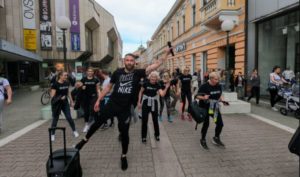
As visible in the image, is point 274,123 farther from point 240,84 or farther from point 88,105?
point 88,105

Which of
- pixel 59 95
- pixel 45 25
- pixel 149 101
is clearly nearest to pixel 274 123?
pixel 149 101

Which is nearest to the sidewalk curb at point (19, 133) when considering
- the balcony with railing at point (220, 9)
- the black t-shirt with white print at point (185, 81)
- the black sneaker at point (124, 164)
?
the black sneaker at point (124, 164)

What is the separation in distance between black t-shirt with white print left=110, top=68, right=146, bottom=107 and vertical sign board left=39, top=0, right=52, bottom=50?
2601 cm

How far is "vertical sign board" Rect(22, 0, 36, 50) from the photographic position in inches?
928

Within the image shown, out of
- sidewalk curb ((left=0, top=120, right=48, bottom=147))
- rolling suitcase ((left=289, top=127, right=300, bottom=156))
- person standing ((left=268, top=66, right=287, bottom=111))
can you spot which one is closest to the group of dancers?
sidewalk curb ((left=0, top=120, right=48, bottom=147))

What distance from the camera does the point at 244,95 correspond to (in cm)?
1134

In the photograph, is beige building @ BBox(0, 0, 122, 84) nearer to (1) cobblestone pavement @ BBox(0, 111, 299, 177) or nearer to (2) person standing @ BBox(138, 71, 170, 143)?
(1) cobblestone pavement @ BBox(0, 111, 299, 177)

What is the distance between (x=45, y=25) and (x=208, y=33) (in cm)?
1926

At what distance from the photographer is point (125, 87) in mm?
3699

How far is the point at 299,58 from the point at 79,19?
25.5m

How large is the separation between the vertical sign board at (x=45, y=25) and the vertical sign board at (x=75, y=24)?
2.57 m

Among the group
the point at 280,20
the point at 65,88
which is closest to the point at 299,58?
the point at 280,20

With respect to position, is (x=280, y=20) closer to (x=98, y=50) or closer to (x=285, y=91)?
(x=285, y=91)

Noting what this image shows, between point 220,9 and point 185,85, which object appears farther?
point 220,9
